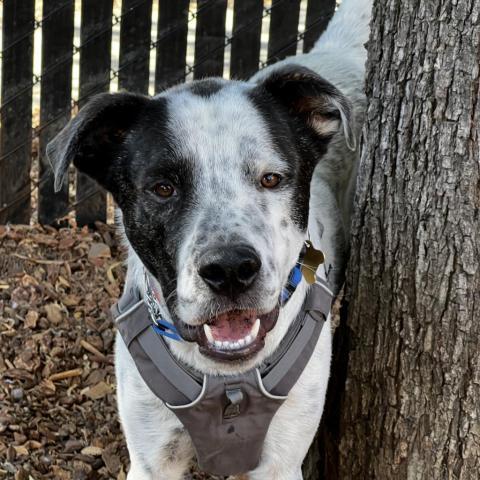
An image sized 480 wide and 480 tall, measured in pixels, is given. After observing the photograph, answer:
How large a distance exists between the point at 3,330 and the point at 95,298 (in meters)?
0.50

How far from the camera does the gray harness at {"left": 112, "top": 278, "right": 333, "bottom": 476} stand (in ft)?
9.57

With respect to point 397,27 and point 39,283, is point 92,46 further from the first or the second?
point 397,27

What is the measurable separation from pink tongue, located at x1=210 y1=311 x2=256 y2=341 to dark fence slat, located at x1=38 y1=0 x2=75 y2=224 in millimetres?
2893

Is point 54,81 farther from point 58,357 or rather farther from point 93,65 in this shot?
point 58,357

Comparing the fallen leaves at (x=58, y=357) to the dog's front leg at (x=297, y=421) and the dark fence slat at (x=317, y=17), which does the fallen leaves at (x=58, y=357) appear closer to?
the dog's front leg at (x=297, y=421)

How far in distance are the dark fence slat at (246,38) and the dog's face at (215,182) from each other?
8.16 ft

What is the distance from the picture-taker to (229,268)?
8.23 feet

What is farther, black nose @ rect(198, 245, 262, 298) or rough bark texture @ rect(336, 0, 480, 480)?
rough bark texture @ rect(336, 0, 480, 480)

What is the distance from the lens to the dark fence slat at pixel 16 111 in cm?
526

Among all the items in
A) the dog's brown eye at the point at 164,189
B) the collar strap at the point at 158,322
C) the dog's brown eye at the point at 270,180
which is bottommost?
the collar strap at the point at 158,322

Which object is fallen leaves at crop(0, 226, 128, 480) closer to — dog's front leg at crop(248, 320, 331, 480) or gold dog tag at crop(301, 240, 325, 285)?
dog's front leg at crop(248, 320, 331, 480)

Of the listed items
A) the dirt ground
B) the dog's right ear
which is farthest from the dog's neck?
the dirt ground

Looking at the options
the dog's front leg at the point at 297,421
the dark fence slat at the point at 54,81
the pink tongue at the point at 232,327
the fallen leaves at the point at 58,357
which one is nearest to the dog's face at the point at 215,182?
the pink tongue at the point at 232,327

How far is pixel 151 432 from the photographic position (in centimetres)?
308
